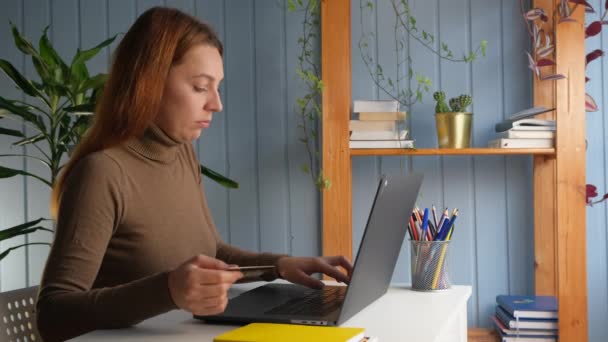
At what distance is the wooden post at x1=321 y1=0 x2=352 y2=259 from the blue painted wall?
1.08 ft

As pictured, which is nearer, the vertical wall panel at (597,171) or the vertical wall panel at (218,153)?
the vertical wall panel at (597,171)

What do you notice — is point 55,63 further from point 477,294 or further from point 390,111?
point 477,294

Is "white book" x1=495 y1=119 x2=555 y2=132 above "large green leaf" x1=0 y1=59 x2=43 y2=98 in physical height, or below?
below

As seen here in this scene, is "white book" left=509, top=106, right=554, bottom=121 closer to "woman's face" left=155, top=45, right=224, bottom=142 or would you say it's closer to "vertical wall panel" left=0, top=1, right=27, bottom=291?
"woman's face" left=155, top=45, right=224, bottom=142

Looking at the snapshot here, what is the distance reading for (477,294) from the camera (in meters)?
2.82

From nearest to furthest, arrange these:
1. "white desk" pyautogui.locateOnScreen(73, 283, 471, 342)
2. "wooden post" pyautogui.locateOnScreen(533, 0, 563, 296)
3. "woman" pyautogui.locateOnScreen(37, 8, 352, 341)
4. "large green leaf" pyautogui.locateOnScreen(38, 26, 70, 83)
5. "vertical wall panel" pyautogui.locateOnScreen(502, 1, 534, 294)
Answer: "white desk" pyautogui.locateOnScreen(73, 283, 471, 342) → "woman" pyautogui.locateOnScreen(37, 8, 352, 341) → "large green leaf" pyautogui.locateOnScreen(38, 26, 70, 83) → "wooden post" pyautogui.locateOnScreen(533, 0, 563, 296) → "vertical wall panel" pyautogui.locateOnScreen(502, 1, 534, 294)

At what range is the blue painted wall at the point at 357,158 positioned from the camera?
2.80m

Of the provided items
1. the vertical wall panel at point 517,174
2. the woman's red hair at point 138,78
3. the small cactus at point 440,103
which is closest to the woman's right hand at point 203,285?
the woman's red hair at point 138,78

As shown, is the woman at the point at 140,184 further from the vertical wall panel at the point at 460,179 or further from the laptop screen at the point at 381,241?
the vertical wall panel at the point at 460,179

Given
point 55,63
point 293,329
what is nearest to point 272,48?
point 55,63

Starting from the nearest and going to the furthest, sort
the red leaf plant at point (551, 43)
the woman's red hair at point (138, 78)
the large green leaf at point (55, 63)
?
the woman's red hair at point (138, 78) → the red leaf plant at point (551, 43) → the large green leaf at point (55, 63)

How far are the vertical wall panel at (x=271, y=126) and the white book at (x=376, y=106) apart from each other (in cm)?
44

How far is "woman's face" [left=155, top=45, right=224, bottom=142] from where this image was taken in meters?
1.65

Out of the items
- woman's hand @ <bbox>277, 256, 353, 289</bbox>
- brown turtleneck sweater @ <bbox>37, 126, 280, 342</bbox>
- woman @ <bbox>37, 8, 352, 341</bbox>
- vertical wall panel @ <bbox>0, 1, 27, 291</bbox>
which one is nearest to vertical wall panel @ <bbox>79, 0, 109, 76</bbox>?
vertical wall panel @ <bbox>0, 1, 27, 291</bbox>
